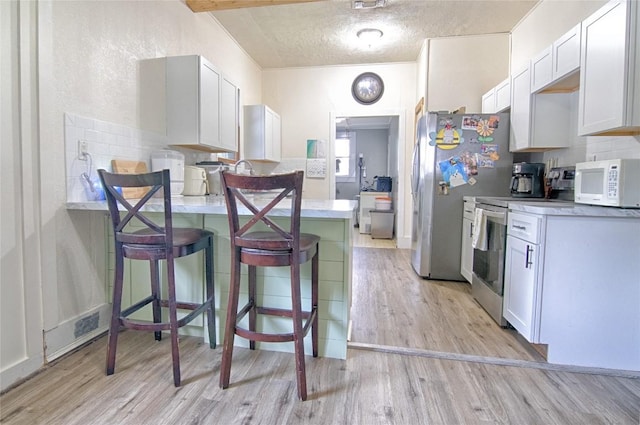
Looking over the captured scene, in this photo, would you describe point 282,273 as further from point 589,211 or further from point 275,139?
point 275,139

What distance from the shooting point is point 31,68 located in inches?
65.2

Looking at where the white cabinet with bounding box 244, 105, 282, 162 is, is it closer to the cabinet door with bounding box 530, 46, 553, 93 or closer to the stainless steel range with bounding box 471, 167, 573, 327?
the stainless steel range with bounding box 471, 167, 573, 327

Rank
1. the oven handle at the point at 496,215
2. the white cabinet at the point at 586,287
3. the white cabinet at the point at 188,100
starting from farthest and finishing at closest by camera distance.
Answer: the white cabinet at the point at 188,100, the oven handle at the point at 496,215, the white cabinet at the point at 586,287

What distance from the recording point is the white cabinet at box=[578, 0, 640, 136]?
1.69 meters

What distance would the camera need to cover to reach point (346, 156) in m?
8.66

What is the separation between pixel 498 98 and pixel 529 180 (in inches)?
43.9

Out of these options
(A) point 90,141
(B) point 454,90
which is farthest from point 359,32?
(A) point 90,141

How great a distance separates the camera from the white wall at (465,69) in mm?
4016

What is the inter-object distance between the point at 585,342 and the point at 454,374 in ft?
2.64

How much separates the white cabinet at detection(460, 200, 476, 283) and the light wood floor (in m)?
0.96

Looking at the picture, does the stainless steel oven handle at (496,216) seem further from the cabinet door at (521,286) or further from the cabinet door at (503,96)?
the cabinet door at (503,96)

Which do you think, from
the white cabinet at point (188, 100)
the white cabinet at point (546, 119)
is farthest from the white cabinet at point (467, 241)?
the white cabinet at point (188, 100)

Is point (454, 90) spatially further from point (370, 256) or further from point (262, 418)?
point (262, 418)

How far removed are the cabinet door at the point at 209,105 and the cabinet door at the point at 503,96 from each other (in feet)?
9.44
